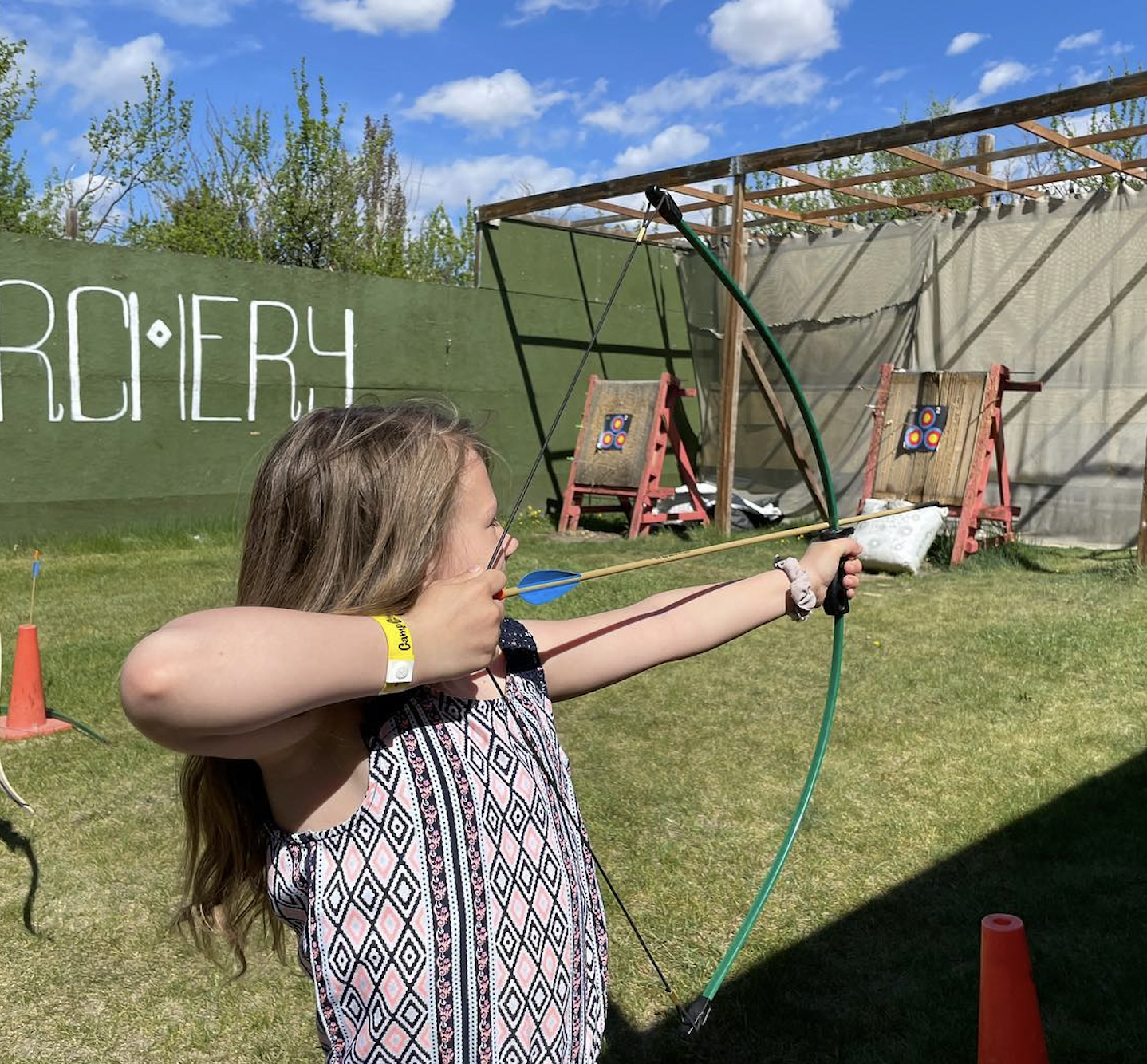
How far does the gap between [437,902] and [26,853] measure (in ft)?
7.62

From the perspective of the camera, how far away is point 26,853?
2.87 meters

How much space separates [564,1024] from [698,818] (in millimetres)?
2034

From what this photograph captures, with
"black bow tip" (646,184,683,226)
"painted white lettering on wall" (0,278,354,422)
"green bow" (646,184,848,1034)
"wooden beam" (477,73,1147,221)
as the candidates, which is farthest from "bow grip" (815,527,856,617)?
"painted white lettering on wall" (0,278,354,422)

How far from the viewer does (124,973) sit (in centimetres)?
234

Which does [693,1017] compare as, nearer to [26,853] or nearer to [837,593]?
[837,593]

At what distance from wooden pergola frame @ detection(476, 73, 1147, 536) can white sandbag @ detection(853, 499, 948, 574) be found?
1.31 ft

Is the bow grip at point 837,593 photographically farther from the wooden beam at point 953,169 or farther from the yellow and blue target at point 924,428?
the yellow and blue target at point 924,428

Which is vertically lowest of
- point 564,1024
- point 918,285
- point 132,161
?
point 564,1024

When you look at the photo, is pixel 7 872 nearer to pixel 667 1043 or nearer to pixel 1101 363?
pixel 667 1043

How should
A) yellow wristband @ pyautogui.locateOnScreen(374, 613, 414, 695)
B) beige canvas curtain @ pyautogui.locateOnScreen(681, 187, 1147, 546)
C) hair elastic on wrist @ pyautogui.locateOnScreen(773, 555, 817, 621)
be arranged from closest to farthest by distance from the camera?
yellow wristband @ pyautogui.locateOnScreen(374, 613, 414, 695), hair elastic on wrist @ pyautogui.locateOnScreen(773, 555, 817, 621), beige canvas curtain @ pyautogui.locateOnScreen(681, 187, 1147, 546)

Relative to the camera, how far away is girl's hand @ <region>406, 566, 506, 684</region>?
37.1 inches

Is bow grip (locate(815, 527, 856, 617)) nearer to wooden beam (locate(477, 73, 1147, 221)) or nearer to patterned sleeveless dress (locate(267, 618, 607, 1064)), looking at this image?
patterned sleeveless dress (locate(267, 618, 607, 1064))

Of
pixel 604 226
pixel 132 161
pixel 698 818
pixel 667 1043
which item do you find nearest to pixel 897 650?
pixel 698 818

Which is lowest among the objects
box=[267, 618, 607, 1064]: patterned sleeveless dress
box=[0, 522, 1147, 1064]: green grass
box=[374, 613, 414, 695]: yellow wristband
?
box=[0, 522, 1147, 1064]: green grass
